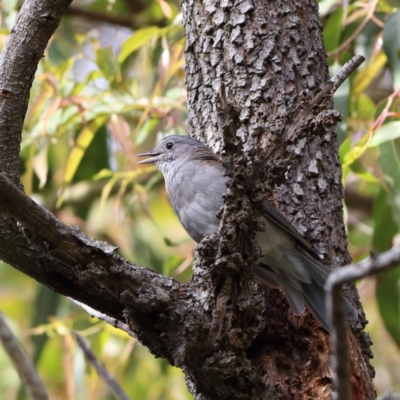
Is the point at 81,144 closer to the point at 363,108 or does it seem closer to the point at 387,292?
the point at 363,108

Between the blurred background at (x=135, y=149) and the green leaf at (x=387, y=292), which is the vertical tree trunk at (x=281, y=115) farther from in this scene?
the green leaf at (x=387, y=292)

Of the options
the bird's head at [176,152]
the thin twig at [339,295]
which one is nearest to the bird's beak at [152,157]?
the bird's head at [176,152]

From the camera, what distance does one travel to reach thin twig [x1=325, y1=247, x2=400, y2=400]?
1.26 m

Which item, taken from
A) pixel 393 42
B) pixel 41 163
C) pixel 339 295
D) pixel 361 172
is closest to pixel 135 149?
pixel 41 163

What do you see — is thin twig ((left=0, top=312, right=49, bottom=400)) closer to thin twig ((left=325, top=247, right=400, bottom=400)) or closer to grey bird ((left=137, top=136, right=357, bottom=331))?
grey bird ((left=137, top=136, right=357, bottom=331))

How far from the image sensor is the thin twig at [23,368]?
280 cm

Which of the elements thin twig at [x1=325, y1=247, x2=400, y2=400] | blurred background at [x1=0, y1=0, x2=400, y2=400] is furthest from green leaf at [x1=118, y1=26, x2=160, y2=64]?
thin twig at [x1=325, y1=247, x2=400, y2=400]

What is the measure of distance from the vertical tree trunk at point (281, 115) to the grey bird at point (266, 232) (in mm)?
64

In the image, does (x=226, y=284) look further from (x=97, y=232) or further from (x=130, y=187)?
(x=97, y=232)

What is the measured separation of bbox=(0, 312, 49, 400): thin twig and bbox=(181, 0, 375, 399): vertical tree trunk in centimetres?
88

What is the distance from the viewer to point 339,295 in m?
1.36

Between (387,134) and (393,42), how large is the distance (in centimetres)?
70

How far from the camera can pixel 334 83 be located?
225 cm

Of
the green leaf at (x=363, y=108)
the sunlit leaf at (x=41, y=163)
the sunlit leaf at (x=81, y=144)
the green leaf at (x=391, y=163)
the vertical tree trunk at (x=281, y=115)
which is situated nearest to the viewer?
the vertical tree trunk at (x=281, y=115)
